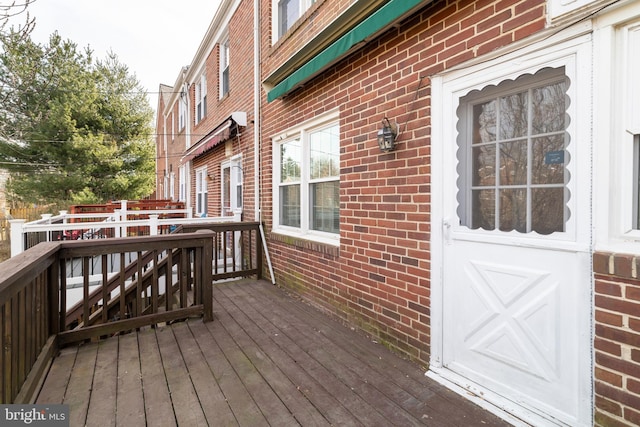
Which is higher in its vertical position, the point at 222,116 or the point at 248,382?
the point at 222,116

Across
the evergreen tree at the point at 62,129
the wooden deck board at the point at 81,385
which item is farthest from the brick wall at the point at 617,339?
the evergreen tree at the point at 62,129

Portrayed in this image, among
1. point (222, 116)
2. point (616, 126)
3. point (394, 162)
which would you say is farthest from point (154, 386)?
point (222, 116)

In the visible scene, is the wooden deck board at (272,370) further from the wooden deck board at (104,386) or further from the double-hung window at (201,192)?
the double-hung window at (201,192)

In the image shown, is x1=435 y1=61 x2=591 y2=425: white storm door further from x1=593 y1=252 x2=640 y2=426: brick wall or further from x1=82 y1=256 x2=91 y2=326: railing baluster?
x1=82 y1=256 x2=91 y2=326: railing baluster

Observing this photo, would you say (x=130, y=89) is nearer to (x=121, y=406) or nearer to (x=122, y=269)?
(x=122, y=269)

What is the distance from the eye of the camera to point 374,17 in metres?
2.62

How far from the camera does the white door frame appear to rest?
1650 millimetres

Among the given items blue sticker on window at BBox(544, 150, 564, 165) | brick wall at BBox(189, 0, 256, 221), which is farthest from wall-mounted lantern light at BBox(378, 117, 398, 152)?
brick wall at BBox(189, 0, 256, 221)

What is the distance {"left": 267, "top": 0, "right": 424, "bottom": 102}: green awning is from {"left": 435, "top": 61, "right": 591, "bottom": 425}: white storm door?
0.82m

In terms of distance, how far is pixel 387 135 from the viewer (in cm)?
265

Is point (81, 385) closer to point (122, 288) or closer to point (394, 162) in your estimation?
point (122, 288)

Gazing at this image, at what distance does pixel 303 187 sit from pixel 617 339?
3373mm

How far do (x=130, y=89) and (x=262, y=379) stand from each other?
19.5 metres

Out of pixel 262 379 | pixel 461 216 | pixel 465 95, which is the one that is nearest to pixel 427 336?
pixel 461 216
